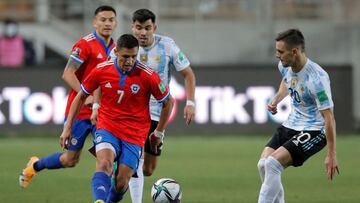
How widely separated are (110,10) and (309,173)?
4.97 m

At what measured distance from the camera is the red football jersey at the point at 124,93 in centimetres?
935

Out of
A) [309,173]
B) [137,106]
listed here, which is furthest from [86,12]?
[137,106]

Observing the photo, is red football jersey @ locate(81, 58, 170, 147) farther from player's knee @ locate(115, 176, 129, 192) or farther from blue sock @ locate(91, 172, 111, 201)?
blue sock @ locate(91, 172, 111, 201)

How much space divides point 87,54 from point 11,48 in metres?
11.4

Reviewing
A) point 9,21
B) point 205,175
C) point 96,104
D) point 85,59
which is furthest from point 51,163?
point 9,21

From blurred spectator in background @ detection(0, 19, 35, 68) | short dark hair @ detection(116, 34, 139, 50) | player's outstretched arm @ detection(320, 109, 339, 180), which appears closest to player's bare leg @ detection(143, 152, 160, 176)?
short dark hair @ detection(116, 34, 139, 50)

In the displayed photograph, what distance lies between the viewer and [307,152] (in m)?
9.38

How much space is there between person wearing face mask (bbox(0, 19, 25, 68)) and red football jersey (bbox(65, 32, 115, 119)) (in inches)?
436

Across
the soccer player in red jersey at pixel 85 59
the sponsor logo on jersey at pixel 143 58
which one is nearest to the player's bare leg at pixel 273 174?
the sponsor logo on jersey at pixel 143 58

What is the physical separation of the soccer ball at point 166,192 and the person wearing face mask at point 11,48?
40.2ft

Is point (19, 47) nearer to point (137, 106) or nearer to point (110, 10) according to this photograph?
point (110, 10)

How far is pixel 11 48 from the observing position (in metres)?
22.0

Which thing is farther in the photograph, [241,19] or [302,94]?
[241,19]

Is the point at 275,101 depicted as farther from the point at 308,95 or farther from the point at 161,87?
the point at 161,87
